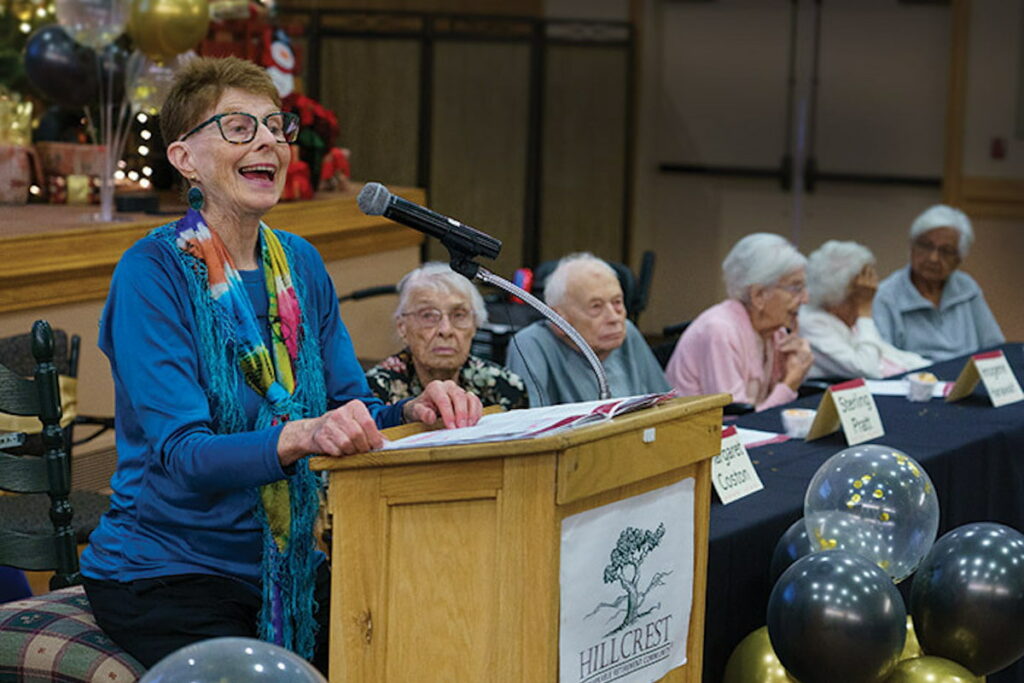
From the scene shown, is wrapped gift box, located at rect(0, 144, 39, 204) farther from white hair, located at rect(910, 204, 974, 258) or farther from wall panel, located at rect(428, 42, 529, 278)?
wall panel, located at rect(428, 42, 529, 278)

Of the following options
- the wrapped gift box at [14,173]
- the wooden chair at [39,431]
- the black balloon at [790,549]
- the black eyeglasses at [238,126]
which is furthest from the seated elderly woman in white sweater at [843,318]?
the black eyeglasses at [238,126]

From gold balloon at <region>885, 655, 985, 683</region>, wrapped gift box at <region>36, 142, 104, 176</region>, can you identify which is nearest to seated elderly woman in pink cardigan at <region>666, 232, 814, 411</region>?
gold balloon at <region>885, 655, 985, 683</region>

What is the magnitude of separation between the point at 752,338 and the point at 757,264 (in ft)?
0.74

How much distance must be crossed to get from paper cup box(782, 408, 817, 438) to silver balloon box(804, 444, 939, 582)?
832mm

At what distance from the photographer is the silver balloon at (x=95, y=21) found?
5.00m

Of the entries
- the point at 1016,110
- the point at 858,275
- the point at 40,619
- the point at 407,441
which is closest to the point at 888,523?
the point at 407,441

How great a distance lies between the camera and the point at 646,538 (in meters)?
2.04

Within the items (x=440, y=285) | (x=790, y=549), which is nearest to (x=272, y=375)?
(x=790, y=549)

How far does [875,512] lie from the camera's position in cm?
270

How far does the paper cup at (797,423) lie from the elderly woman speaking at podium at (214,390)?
160cm

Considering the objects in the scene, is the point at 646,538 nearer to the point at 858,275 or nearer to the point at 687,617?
the point at 687,617

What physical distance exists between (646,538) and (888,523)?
2.74 ft

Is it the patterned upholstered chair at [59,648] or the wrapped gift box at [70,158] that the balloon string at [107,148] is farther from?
Result: the patterned upholstered chair at [59,648]

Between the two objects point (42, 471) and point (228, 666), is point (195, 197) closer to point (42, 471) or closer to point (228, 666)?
point (42, 471)
